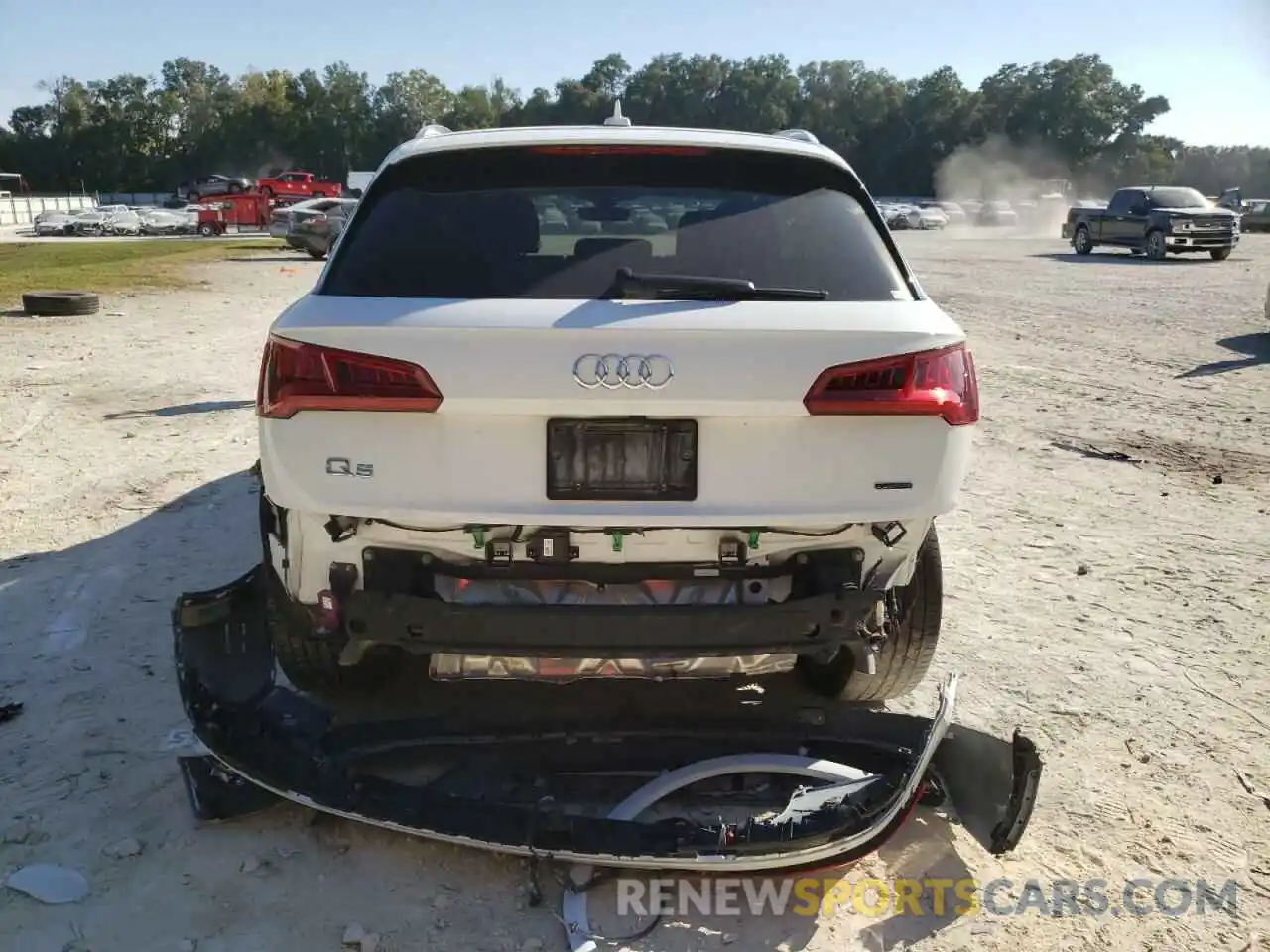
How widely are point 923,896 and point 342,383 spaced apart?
2.07 metres

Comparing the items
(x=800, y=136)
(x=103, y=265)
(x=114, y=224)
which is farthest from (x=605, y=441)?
(x=114, y=224)

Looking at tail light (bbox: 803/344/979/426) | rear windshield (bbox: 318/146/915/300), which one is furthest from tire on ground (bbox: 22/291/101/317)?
tail light (bbox: 803/344/979/426)

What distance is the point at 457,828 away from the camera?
2752 mm

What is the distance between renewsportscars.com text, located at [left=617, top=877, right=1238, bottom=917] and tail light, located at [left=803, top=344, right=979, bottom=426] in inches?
50.4

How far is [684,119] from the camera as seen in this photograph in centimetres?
10112

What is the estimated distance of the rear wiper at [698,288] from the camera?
2.79 metres

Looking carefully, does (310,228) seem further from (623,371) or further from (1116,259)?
(623,371)

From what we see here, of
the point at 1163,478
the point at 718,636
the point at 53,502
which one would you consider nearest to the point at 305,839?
the point at 718,636

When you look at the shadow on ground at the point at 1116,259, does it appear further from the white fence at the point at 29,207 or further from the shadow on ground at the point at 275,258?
the white fence at the point at 29,207

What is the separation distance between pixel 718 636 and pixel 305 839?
135cm

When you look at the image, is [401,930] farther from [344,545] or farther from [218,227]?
[218,227]

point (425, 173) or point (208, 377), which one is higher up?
point (425, 173)

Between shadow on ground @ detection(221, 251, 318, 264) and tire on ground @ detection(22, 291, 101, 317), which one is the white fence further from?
tire on ground @ detection(22, 291, 101, 317)

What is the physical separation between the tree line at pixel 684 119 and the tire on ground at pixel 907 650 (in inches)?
3557
